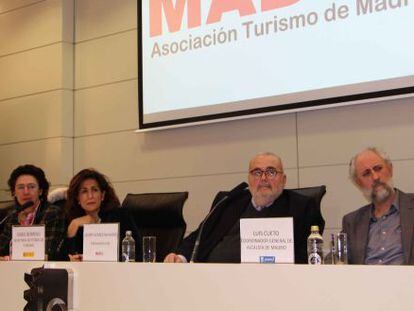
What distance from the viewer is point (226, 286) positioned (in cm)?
174

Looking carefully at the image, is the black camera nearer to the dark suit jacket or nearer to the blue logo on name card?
the blue logo on name card

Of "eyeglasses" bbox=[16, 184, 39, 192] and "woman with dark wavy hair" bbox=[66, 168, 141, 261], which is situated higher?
"eyeglasses" bbox=[16, 184, 39, 192]

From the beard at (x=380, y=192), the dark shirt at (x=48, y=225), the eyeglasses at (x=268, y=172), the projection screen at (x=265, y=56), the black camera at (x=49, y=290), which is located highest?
the projection screen at (x=265, y=56)

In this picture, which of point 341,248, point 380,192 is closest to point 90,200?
point 380,192

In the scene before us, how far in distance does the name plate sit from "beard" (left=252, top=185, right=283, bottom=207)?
117 cm

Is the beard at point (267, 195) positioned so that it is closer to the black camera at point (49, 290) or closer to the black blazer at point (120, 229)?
the black blazer at point (120, 229)

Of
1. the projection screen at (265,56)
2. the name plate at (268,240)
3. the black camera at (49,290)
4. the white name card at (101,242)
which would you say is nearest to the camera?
the name plate at (268,240)

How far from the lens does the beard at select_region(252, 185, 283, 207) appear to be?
3021 millimetres

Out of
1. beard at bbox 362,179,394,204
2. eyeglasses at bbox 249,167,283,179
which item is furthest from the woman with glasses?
beard at bbox 362,179,394,204

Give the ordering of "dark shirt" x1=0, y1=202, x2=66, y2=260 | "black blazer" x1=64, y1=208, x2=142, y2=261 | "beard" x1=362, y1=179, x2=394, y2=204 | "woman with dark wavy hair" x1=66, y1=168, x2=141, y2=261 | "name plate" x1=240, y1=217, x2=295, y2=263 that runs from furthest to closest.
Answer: "woman with dark wavy hair" x1=66, y1=168, x2=141, y2=261 < "dark shirt" x1=0, y1=202, x2=66, y2=260 < "black blazer" x1=64, y1=208, x2=142, y2=261 < "beard" x1=362, y1=179, x2=394, y2=204 < "name plate" x1=240, y1=217, x2=295, y2=263

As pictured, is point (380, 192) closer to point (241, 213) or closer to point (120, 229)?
point (241, 213)

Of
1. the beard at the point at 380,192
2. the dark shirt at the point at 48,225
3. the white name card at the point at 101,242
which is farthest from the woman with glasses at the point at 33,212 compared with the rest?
the beard at the point at 380,192

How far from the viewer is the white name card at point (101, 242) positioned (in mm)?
2125

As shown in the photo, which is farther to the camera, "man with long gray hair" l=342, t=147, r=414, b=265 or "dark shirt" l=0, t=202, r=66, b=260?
"dark shirt" l=0, t=202, r=66, b=260
